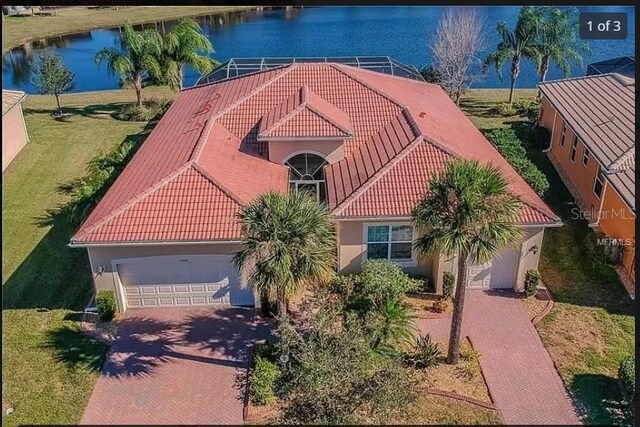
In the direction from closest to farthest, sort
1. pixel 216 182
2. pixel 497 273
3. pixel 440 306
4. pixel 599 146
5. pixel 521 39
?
pixel 440 306, pixel 216 182, pixel 497 273, pixel 599 146, pixel 521 39

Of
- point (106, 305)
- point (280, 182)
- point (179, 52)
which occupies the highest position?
point (179, 52)

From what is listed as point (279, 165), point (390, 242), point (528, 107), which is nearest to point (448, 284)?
point (390, 242)

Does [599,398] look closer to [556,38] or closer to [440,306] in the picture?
[440,306]

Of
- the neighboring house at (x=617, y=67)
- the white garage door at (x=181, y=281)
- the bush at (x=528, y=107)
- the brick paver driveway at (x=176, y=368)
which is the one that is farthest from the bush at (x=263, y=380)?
the neighboring house at (x=617, y=67)

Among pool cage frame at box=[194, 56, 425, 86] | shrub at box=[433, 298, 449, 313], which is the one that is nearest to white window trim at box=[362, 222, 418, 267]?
shrub at box=[433, 298, 449, 313]

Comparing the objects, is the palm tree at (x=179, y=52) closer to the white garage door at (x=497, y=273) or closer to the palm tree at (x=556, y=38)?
the palm tree at (x=556, y=38)

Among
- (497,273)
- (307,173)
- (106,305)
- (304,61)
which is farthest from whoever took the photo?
(304,61)
